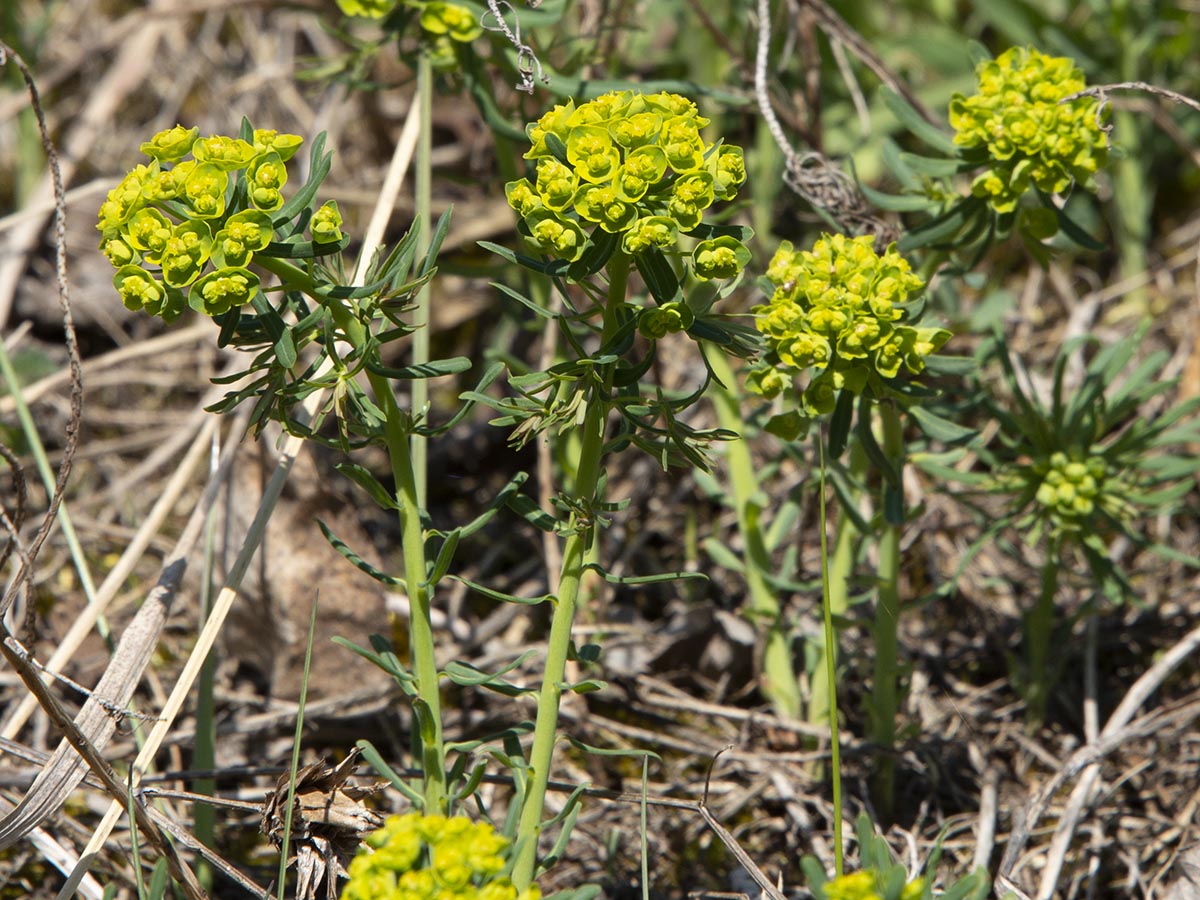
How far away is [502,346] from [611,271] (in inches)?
65.3

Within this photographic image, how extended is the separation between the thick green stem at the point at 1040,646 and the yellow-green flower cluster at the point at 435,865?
1373 mm

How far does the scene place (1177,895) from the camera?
77.7 inches

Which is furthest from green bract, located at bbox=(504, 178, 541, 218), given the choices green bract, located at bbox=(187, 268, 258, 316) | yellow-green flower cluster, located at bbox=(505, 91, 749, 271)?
green bract, located at bbox=(187, 268, 258, 316)

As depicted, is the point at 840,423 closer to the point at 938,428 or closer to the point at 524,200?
the point at 938,428

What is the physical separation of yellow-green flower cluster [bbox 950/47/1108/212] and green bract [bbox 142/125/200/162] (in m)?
1.17

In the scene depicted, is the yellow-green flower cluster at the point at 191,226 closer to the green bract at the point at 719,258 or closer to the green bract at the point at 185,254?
the green bract at the point at 185,254

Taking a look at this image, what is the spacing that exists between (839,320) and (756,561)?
85 centimetres

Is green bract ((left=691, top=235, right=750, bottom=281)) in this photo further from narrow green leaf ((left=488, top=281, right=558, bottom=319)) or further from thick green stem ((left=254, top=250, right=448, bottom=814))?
thick green stem ((left=254, top=250, right=448, bottom=814))

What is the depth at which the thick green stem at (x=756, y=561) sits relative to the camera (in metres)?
2.35

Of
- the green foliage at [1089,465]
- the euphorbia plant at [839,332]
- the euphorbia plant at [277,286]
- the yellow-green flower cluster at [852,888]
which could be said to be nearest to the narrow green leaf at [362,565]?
the euphorbia plant at [277,286]

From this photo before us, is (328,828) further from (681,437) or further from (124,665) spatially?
(681,437)

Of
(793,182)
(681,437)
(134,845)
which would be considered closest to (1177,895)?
(681,437)

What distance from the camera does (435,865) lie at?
4.21 ft

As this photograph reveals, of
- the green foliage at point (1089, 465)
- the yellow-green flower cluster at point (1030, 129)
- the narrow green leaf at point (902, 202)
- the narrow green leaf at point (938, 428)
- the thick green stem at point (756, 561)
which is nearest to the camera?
the yellow-green flower cluster at point (1030, 129)
